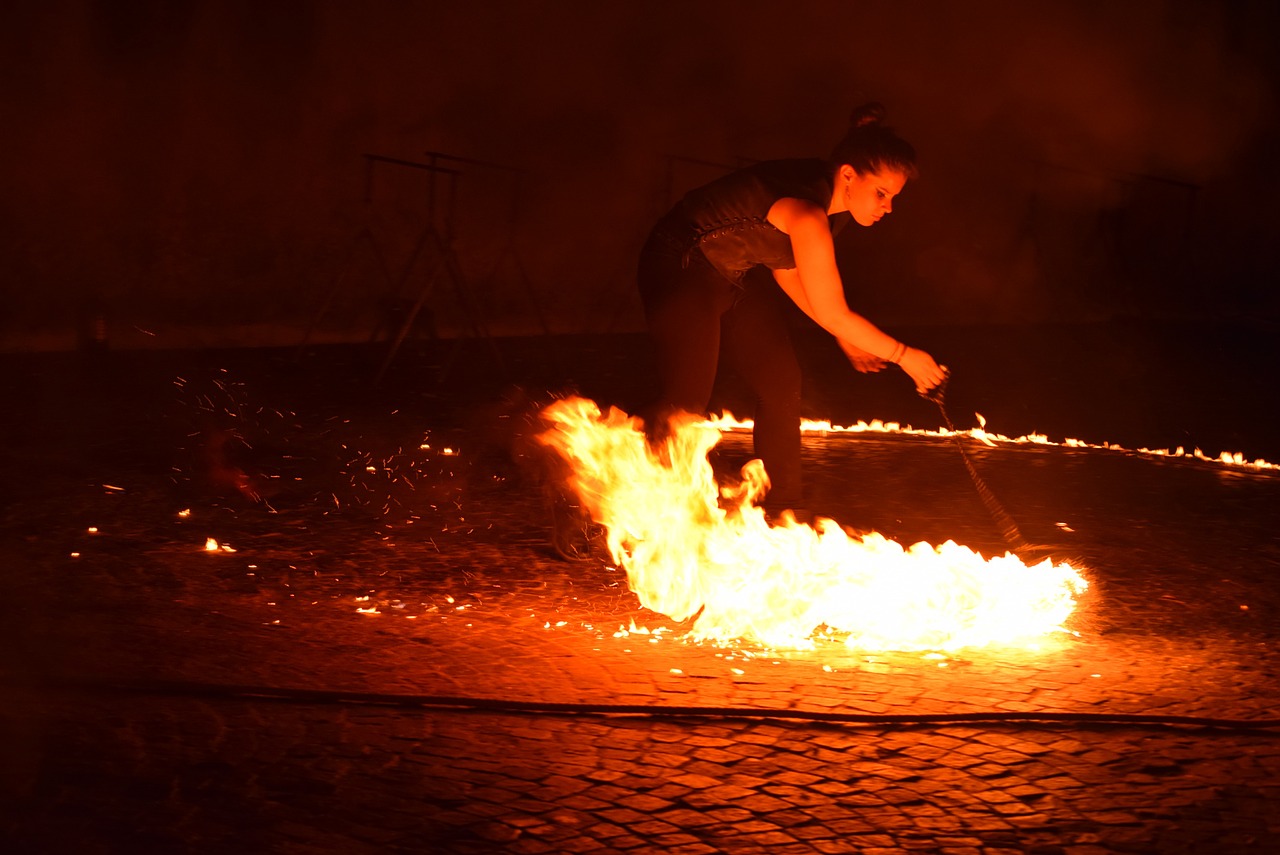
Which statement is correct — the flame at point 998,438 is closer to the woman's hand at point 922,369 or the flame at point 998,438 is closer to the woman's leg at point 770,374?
the woman's leg at point 770,374

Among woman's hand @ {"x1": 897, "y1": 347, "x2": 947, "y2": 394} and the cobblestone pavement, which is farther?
woman's hand @ {"x1": 897, "y1": 347, "x2": 947, "y2": 394}

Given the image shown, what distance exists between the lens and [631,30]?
14.7 metres

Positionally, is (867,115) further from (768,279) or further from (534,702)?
(534,702)

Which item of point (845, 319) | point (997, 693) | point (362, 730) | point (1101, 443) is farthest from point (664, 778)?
point (1101, 443)

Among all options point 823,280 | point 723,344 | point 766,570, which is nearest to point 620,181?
point 723,344

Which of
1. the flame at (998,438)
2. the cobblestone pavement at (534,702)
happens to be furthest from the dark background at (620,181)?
the cobblestone pavement at (534,702)

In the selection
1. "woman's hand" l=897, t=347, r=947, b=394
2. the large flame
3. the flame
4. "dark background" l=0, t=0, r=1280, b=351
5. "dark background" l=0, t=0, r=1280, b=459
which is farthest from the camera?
"dark background" l=0, t=0, r=1280, b=351

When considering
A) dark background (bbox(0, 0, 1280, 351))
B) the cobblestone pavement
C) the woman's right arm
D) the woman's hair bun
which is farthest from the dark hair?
dark background (bbox(0, 0, 1280, 351))

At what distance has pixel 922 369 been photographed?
5543 millimetres

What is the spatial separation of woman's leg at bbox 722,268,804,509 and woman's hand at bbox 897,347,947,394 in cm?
75

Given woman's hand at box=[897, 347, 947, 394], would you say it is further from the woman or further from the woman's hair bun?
the woman's hair bun

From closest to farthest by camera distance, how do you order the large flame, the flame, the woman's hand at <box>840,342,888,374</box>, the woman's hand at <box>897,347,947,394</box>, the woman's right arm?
1. the large flame
2. the woman's hand at <box>897,347,947,394</box>
3. the woman's right arm
4. the woman's hand at <box>840,342,888,374</box>
5. the flame

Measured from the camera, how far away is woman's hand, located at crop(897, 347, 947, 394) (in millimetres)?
5496

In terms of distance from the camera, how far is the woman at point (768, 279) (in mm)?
5621
